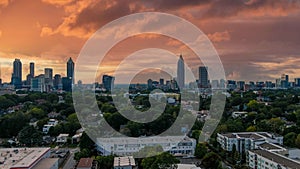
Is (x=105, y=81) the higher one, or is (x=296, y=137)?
(x=105, y=81)

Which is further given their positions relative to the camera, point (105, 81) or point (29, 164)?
point (105, 81)

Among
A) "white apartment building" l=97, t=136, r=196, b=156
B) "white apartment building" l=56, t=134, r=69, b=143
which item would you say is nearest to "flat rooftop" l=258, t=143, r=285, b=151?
"white apartment building" l=97, t=136, r=196, b=156

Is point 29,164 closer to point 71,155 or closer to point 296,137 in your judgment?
point 71,155

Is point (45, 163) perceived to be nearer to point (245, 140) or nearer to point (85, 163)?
point (85, 163)

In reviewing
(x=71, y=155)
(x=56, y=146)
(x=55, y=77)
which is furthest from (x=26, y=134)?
(x=55, y=77)

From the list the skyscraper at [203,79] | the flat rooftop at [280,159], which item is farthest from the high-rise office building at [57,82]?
the flat rooftop at [280,159]

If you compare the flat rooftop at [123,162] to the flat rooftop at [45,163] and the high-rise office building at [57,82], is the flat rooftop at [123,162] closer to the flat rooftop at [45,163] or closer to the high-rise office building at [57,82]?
the flat rooftop at [45,163]

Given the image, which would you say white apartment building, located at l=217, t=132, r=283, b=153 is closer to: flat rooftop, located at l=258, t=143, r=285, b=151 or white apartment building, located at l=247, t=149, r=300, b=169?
flat rooftop, located at l=258, t=143, r=285, b=151
